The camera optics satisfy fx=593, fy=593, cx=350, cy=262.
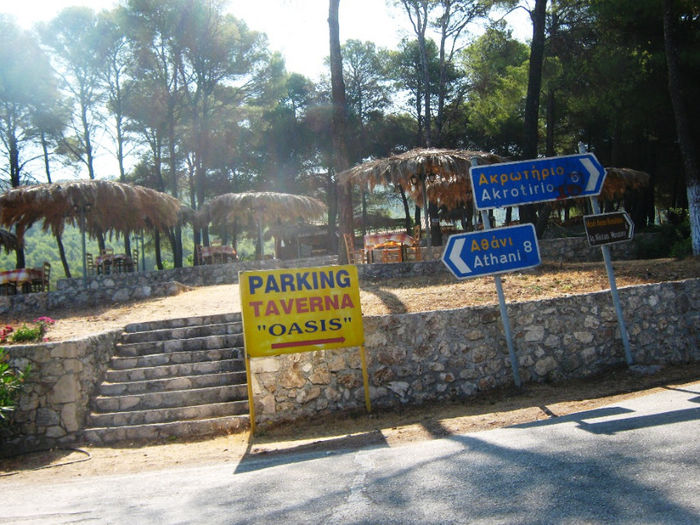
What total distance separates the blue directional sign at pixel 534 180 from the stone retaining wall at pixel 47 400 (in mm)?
4772

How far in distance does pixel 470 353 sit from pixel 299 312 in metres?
1.99

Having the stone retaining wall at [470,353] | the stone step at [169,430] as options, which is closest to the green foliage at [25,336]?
the stone step at [169,430]

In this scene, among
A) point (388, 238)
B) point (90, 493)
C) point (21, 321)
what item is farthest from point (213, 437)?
point (388, 238)

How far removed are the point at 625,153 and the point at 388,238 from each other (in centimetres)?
1061

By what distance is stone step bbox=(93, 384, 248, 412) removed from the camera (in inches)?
265

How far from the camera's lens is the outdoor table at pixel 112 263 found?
18.4 metres

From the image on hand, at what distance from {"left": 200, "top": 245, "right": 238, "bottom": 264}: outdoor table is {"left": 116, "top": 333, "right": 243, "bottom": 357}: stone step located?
37.3ft

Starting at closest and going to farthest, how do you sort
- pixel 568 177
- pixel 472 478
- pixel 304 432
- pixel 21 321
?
pixel 472 478 → pixel 304 432 → pixel 568 177 → pixel 21 321

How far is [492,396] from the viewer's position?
641 centimetres

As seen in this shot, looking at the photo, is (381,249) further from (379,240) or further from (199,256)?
(199,256)

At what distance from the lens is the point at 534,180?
641 centimetres

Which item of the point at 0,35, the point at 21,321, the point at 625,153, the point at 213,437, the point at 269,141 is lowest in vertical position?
the point at 213,437

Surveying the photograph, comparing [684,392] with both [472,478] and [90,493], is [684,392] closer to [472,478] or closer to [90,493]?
[472,478]

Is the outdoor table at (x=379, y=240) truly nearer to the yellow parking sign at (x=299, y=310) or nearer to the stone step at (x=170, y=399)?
the stone step at (x=170, y=399)
